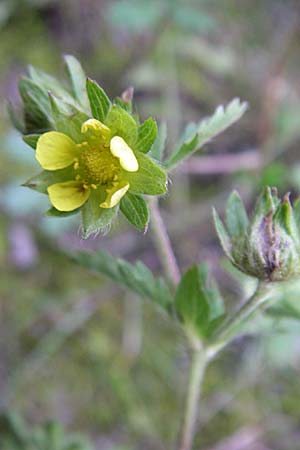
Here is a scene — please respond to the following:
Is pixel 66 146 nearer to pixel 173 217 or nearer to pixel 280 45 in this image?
pixel 173 217

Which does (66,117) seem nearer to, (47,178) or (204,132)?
(47,178)

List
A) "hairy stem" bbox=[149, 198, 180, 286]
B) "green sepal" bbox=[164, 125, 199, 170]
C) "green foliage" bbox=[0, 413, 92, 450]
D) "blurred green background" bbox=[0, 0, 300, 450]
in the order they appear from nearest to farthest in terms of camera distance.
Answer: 1. "green sepal" bbox=[164, 125, 199, 170]
2. "hairy stem" bbox=[149, 198, 180, 286]
3. "green foliage" bbox=[0, 413, 92, 450]
4. "blurred green background" bbox=[0, 0, 300, 450]

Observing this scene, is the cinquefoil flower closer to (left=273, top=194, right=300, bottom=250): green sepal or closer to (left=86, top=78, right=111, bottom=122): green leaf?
(left=86, top=78, right=111, bottom=122): green leaf

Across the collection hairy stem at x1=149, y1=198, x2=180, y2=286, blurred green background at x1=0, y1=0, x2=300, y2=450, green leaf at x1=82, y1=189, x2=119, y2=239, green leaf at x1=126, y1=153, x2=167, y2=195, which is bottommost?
blurred green background at x1=0, y1=0, x2=300, y2=450

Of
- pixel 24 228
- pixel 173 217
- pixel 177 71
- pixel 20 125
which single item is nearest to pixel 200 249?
pixel 173 217

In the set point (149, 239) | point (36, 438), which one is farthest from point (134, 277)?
point (149, 239)

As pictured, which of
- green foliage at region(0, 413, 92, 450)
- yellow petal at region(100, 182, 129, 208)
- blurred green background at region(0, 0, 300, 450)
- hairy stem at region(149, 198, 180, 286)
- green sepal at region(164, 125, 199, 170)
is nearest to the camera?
yellow petal at region(100, 182, 129, 208)

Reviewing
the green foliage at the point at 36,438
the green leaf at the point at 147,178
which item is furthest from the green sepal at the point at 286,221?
the green foliage at the point at 36,438

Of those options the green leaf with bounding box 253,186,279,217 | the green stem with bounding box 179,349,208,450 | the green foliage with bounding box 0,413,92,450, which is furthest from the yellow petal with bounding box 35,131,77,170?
the green foliage with bounding box 0,413,92,450
